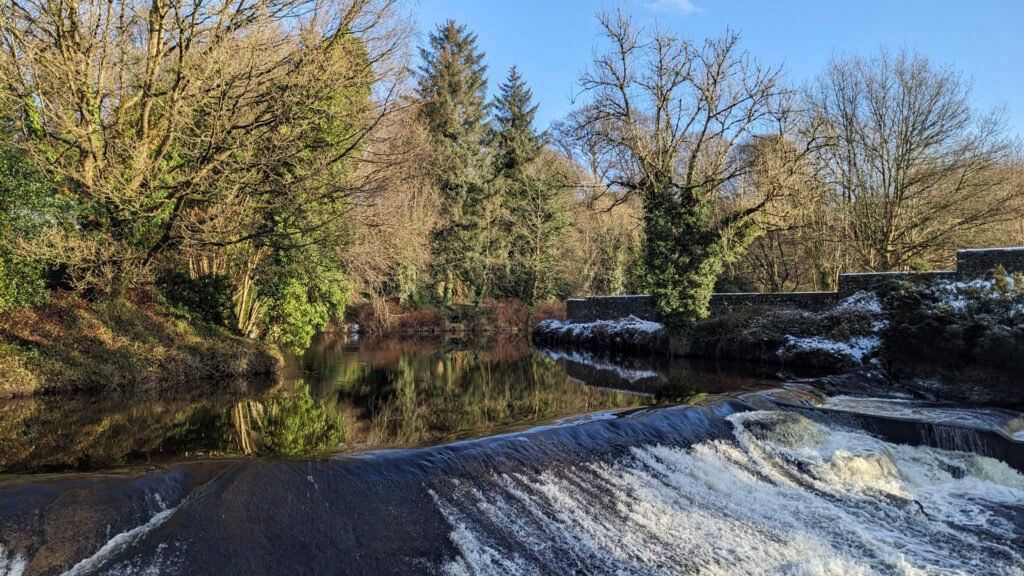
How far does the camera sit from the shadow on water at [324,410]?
285 inches

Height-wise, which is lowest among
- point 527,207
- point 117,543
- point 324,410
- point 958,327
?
point 324,410

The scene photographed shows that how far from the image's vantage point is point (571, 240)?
36.3m

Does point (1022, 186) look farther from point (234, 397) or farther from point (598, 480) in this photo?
point (234, 397)

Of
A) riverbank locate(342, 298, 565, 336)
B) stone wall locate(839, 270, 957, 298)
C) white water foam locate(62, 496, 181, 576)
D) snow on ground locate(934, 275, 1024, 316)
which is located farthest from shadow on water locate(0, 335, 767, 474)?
riverbank locate(342, 298, 565, 336)

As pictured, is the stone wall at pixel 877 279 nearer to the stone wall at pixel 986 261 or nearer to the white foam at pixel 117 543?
the stone wall at pixel 986 261

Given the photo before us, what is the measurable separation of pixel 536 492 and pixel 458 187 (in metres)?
29.8

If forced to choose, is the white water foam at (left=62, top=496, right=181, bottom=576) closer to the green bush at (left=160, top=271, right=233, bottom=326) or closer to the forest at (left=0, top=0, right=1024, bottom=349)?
the forest at (left=0, top=0, right=1024, bottom=349)

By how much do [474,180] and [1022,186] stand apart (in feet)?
80.0

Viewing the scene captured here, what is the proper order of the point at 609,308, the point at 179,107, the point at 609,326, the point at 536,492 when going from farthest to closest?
the point at 609,308 → the point at 609,326 → the point at 179,107 → the point at 536,492

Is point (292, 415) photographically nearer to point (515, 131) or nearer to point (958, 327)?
point (958, 327)

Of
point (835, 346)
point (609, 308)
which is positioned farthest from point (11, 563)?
point (609, 308)

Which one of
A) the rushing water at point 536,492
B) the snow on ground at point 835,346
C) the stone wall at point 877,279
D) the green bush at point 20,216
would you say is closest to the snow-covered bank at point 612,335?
the snow on ground at point 835,346

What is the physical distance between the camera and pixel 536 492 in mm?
5914

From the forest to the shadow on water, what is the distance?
2553 millimetres
